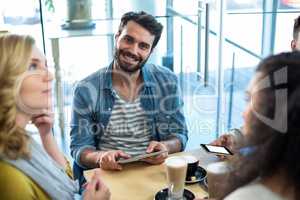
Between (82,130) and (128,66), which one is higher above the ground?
(128,66)

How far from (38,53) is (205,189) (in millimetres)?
688

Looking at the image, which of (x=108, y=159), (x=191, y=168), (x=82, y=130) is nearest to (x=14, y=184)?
(x=108, y=159)

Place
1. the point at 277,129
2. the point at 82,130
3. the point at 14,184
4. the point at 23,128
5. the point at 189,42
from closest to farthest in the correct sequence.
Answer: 1. the point at 277,129
2. the point at 14,184
3. the point at 23,128
4. the point at 82,130
5. the point at 189,42

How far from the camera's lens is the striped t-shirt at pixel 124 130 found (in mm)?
1769

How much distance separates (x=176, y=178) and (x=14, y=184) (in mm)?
481

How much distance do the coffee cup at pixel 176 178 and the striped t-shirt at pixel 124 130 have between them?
1.80ft

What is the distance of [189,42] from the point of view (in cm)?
296

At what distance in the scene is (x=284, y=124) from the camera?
79 centimetres

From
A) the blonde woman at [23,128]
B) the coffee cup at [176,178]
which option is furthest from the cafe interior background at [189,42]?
the coffee cup at [176,178]

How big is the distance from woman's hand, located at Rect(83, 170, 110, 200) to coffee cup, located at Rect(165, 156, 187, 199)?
0.20m

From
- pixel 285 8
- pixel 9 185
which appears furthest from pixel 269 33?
pixel 9 185

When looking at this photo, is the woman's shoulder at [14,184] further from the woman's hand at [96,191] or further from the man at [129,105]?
the man at [129,105]

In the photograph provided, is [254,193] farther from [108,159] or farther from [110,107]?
[110,107]

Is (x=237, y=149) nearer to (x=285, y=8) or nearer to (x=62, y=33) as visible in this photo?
(x=62, y=33)
